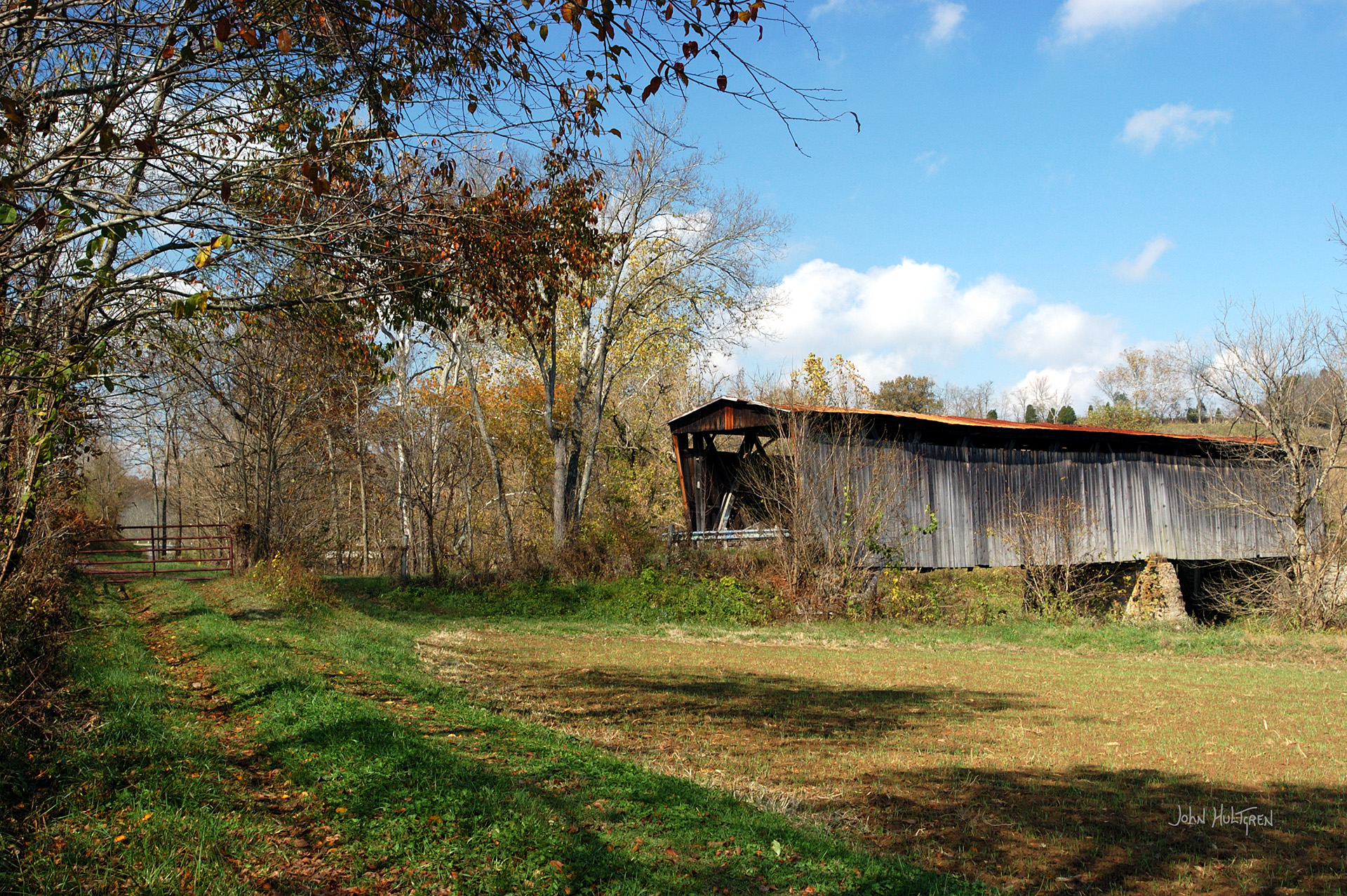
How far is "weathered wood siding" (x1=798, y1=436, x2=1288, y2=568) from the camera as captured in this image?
20.5m

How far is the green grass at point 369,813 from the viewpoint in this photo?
4.32m

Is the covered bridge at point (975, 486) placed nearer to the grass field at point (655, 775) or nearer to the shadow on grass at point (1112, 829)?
the grass field at point (655, 775)

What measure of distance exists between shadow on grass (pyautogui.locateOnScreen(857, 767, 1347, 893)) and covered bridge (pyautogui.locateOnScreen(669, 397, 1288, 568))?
12736 millimetres

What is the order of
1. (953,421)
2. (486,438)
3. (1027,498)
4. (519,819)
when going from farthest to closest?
(486,438)
(1027,498)
(953,421)
(519,819)

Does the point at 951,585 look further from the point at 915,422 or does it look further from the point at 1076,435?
the point at 1076,435

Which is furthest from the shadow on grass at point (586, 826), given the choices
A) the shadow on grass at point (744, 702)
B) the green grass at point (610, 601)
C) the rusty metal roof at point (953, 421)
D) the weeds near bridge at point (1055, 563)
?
the weeds near bridge at point (1055, 563)

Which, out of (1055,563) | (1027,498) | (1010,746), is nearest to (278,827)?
(1010,746)

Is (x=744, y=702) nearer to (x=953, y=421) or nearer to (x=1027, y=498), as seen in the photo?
(x=953, y=421)

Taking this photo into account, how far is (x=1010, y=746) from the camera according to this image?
8.55 m

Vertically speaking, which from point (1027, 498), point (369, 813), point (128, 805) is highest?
point (1027, 498)

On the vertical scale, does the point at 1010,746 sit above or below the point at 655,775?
below

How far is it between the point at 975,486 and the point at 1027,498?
5.08 ft

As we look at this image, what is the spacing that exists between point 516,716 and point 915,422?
15.7 metres

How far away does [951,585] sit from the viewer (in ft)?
68.8
